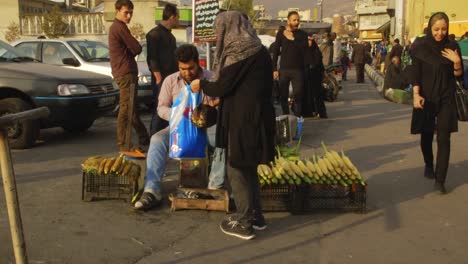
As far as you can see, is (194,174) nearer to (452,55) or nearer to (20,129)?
(452,55)

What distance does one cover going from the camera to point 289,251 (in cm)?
435

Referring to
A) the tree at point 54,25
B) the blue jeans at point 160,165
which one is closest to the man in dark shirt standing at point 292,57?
the blue jeans at point 160,165

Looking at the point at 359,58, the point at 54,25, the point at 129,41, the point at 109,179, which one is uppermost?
the point at 54,25

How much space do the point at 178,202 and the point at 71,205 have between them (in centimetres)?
107

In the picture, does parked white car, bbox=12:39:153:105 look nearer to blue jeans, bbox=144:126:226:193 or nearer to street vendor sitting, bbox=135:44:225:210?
street vendor sitting, bbox=135:44:225:210

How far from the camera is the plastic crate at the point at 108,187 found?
5.41m

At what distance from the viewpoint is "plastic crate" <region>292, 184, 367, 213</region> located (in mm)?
5191

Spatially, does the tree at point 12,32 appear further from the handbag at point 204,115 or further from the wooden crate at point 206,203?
the handbag at point 204,115

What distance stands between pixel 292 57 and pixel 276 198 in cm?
510

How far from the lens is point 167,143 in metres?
5.50

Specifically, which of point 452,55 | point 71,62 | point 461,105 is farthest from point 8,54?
point 461,105

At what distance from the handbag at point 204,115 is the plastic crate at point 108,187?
963 mm

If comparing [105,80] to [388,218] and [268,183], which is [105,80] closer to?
[268,183]

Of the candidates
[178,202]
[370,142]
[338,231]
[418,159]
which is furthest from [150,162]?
[370,142]
